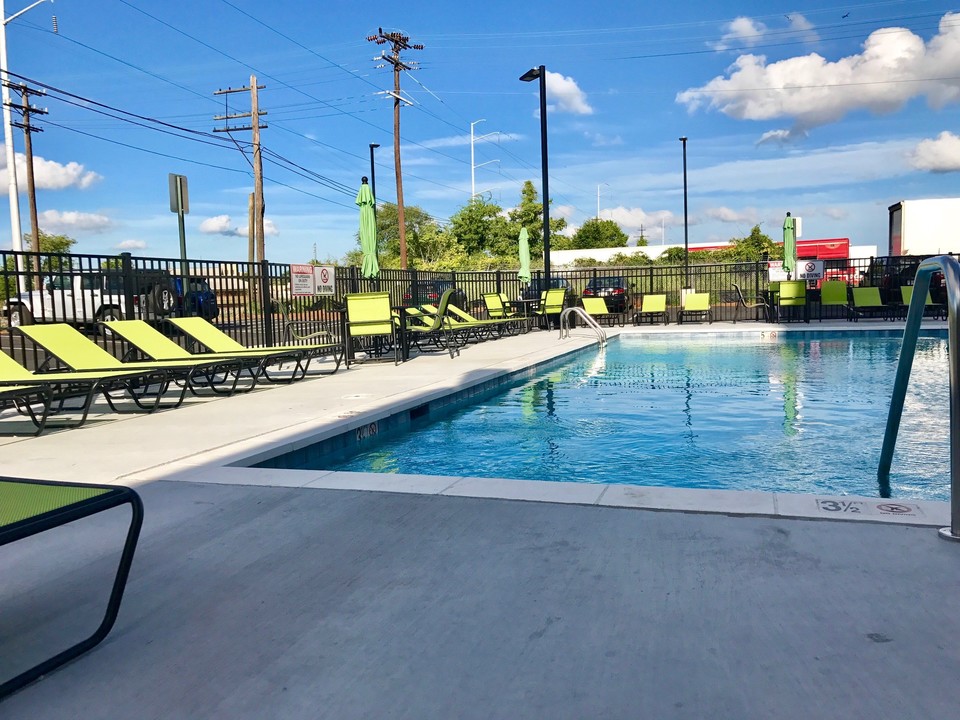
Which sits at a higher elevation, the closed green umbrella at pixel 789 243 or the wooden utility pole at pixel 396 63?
the wooden utility pole at pixel 396 63

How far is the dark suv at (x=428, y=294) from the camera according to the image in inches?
657

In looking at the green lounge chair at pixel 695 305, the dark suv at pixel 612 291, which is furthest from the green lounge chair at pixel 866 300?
the dark suv at pixel 612 291

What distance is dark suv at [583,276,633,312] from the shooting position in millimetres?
24422

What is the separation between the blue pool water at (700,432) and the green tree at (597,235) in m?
88.0

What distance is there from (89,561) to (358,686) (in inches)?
65.9

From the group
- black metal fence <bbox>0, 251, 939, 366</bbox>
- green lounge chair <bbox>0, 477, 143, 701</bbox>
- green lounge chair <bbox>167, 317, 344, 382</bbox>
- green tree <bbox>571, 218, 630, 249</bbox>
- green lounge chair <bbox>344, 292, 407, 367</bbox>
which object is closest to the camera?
green lounge chair <bbox>0, 477, 143, 701</bbox>

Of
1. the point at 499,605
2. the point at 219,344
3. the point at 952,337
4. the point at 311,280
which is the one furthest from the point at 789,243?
the point at 499,605

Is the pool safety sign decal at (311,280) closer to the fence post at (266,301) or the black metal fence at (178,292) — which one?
the black metal fence at (178,292)

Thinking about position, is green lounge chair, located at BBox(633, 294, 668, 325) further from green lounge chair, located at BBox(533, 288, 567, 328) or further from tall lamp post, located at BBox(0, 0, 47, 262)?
tall lamp post, located at BBox(0, 0, 47, 262)

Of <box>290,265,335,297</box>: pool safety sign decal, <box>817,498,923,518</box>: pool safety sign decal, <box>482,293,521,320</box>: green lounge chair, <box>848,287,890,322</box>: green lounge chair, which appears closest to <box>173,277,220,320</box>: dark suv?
<box>290,265,335,297</box>: pool safety sign decal

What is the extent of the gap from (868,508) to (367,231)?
1118cm

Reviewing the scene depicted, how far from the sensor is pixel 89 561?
3.17 meters

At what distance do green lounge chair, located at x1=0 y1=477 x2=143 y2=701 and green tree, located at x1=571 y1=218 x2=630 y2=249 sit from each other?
318 ft

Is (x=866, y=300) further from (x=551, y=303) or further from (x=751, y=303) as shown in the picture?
(x=551, y=303)
